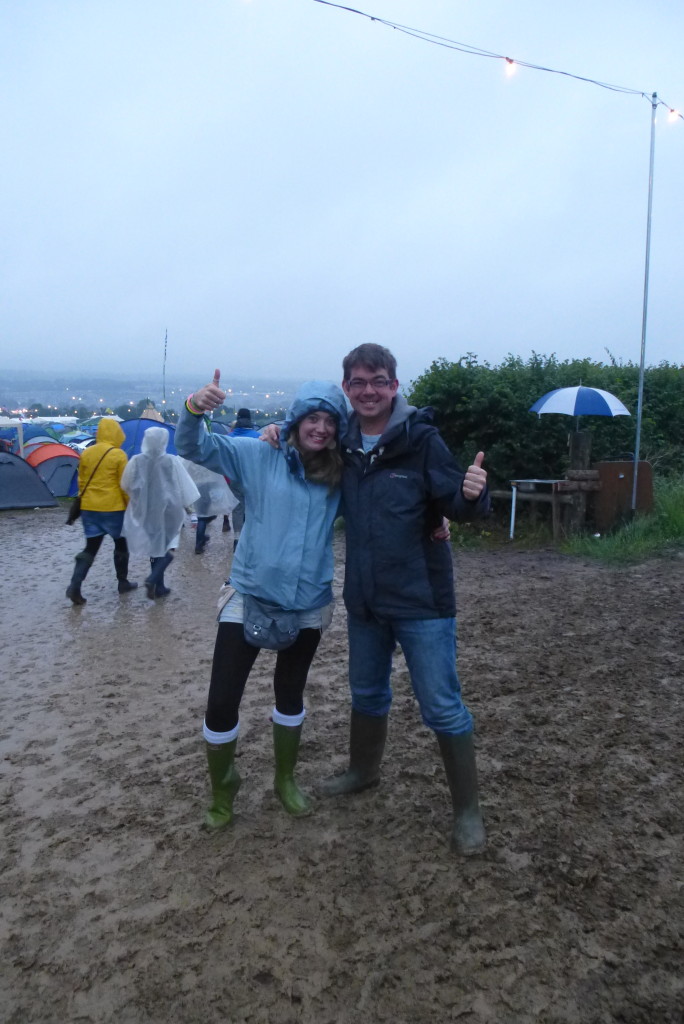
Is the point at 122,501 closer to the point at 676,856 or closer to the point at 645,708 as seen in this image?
the point at 645,708

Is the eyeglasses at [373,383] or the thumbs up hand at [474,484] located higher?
the eyeglasses at [373,383]

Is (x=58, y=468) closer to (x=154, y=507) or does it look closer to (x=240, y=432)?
(x=240, y=432)

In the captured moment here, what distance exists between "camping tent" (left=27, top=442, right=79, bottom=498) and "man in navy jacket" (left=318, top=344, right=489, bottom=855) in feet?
45.2

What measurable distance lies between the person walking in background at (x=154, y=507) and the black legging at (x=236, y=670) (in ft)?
13.7

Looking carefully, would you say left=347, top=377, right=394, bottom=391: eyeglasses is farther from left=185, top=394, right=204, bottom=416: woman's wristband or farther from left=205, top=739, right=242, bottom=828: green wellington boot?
left=205, top=739, right=242, bottom=828: green wellington boot

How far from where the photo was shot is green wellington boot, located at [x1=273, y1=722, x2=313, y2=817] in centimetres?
308

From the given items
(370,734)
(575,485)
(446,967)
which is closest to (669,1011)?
(446,967)

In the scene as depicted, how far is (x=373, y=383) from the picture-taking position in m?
2.73

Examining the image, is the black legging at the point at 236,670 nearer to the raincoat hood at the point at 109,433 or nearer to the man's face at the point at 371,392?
the man's face at the point at 371,392

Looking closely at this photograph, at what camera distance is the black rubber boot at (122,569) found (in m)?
7.08

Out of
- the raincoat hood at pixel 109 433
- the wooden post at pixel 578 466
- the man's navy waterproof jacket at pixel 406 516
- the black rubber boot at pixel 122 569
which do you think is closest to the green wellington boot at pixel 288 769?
the man's navy waterproof jacket at pixel 406 516

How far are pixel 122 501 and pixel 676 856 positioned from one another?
5367 mm

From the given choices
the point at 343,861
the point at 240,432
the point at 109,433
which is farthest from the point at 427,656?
the point at 240,432

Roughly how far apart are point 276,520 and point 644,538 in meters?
6.68
